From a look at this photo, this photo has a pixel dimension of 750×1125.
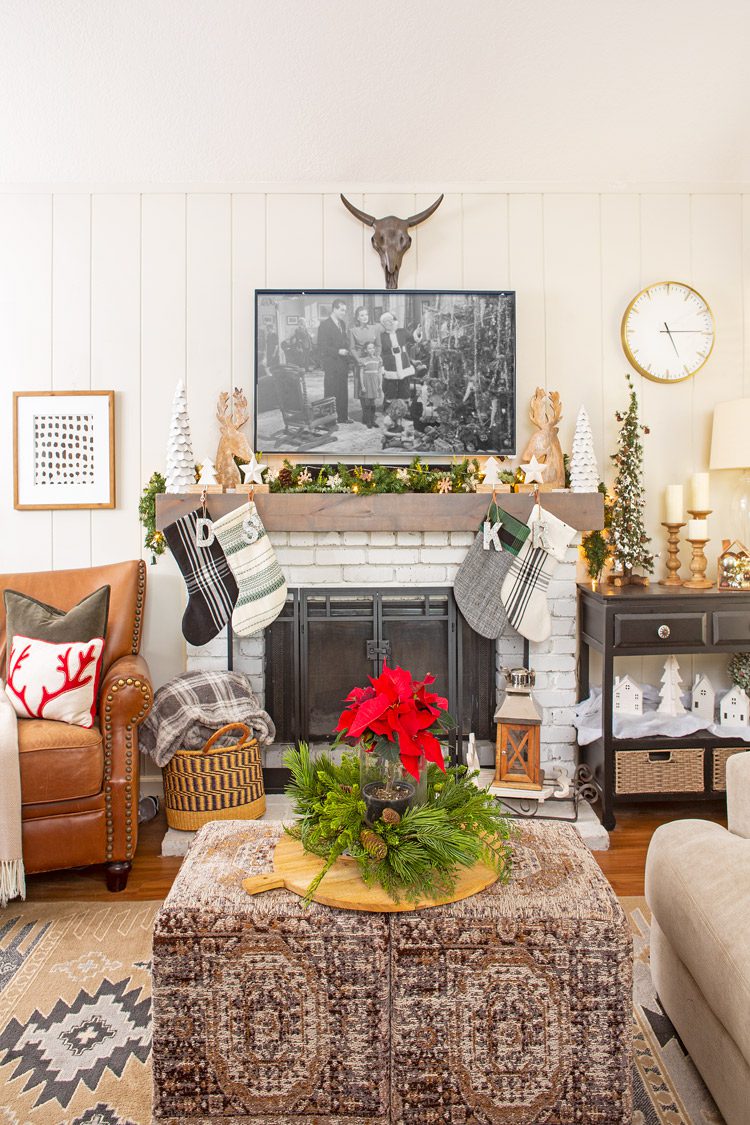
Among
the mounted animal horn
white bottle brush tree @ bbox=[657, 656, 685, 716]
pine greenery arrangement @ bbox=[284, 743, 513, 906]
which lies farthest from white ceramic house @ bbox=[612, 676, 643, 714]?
the mounted animal horn

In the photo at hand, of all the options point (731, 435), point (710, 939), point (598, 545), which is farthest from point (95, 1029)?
point (731, 435)

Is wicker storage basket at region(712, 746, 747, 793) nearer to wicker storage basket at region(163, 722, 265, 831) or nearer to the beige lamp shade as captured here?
the beige lamp shade

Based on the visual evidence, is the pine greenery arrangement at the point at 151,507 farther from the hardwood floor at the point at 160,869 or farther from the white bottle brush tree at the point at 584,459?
the white bottle brush tree at the point at 584,459

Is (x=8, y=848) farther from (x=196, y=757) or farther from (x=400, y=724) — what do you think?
(x=400, y=724)

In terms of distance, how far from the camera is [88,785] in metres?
2.52

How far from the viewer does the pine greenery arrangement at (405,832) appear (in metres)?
1.49

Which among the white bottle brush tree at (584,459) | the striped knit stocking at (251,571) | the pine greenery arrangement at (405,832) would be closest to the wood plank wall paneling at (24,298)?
the striped knit stocking at (251,571)

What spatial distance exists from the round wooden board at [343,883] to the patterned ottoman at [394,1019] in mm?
39

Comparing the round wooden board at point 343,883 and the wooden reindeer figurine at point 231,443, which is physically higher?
the wooden reindeer figurine at point 231,443

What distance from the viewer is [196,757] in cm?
283

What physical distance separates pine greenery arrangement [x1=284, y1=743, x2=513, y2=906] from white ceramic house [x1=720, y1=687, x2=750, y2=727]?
6.07 feet

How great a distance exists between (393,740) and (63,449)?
250 centimetres

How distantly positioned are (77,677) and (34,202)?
2.18 metres

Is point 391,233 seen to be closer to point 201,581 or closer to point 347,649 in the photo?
point 201,581
